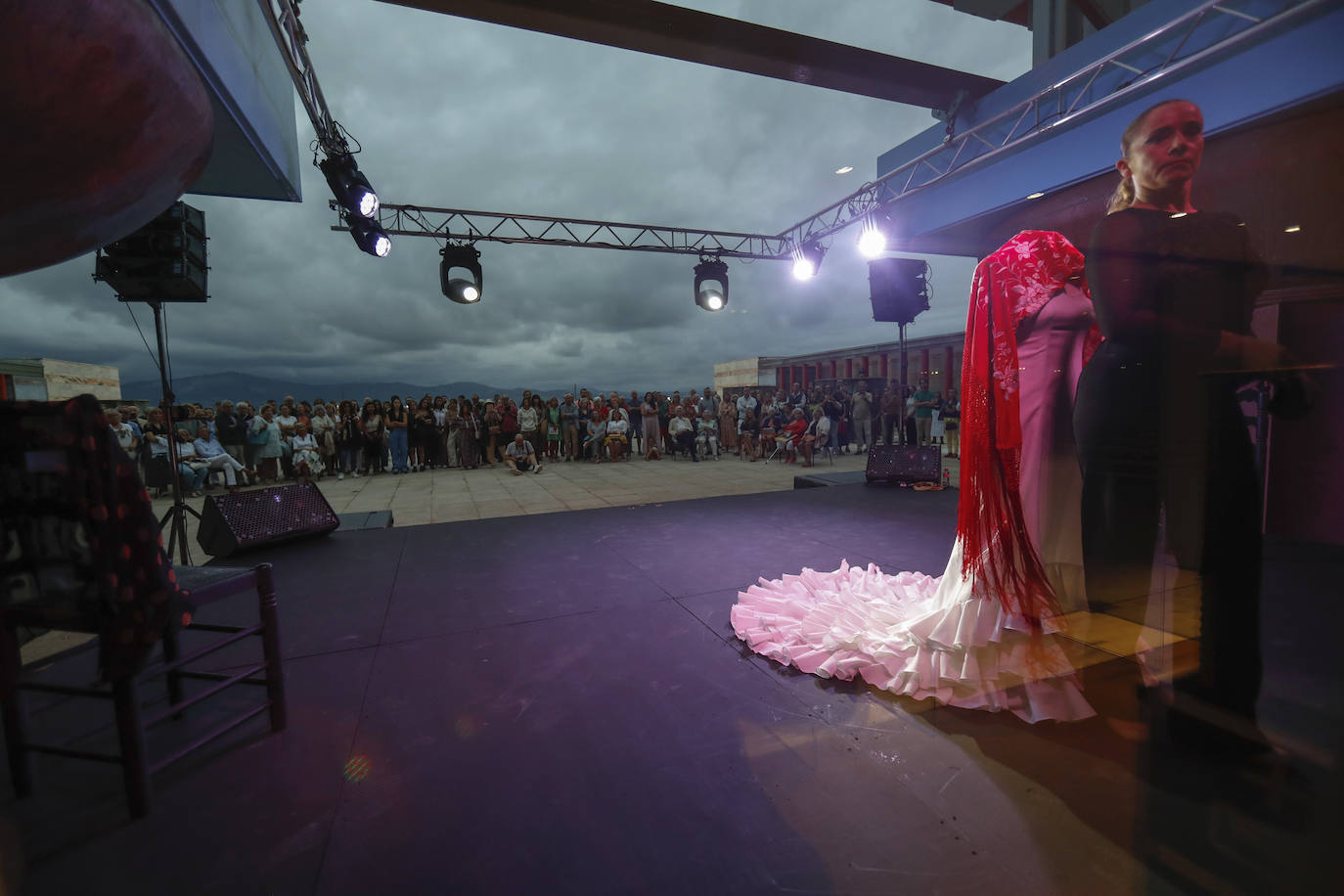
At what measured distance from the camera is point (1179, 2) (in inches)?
165

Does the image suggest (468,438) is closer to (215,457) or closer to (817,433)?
(215,457)

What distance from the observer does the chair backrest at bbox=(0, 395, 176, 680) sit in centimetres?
113

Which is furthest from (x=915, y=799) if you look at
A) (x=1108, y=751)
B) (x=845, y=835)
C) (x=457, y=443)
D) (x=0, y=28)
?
(x=457, y=443)

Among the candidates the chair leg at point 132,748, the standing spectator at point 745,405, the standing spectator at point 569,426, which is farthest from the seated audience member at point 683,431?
the chair leg at point 132,748

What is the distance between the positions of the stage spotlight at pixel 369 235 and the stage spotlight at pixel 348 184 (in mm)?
223

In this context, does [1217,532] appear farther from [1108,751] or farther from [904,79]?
[904,79]

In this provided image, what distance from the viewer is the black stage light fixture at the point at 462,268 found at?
7.57 metres

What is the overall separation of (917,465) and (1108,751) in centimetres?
439

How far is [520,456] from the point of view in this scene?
9.19 metres

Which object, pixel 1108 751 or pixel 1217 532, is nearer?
pixel 1217 532

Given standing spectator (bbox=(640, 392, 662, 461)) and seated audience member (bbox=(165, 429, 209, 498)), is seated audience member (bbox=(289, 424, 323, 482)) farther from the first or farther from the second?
standing spectator (bbox=(640, 392, 662, 461))

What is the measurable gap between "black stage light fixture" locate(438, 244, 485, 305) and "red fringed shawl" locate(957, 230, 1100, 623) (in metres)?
7.28

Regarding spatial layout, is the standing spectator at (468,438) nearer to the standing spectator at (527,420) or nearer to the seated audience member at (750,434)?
the standing spectator at (527,420)

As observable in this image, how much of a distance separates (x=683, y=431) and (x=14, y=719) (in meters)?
9.21
